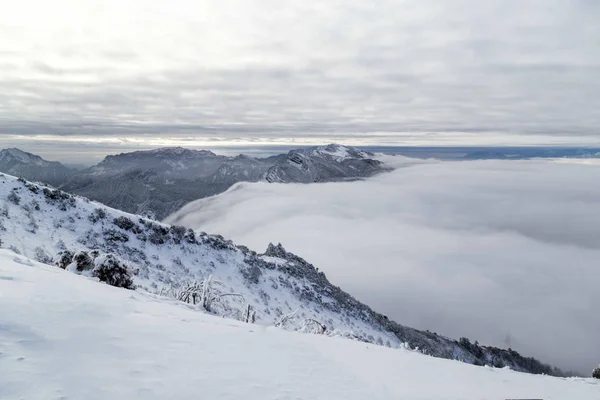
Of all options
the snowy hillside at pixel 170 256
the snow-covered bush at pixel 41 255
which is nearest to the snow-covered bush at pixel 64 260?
the snowy hillside at pixel 170 256

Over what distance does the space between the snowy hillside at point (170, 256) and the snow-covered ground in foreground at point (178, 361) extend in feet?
19.9

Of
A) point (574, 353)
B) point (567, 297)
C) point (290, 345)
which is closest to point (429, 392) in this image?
point (290, 345)

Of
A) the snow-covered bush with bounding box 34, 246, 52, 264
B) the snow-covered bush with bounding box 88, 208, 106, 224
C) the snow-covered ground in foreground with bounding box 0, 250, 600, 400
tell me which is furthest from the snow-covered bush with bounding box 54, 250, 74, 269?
the snow-covered bush with bounding box 88, 208, 106, 224

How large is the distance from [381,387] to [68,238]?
25.4m

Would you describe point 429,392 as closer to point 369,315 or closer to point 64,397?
point 64,397

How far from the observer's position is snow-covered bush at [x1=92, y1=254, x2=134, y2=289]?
1133 centimetres

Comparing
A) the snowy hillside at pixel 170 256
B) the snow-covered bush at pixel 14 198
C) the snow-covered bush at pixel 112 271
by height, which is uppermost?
the snow-covered bush at pixel 14 198

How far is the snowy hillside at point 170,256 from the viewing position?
2058 cm

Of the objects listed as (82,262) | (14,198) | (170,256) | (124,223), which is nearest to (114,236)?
(124,223)

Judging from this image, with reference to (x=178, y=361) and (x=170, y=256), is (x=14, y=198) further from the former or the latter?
(x=178, y=361)

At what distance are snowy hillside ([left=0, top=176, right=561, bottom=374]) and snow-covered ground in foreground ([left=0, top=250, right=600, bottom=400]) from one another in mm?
6058

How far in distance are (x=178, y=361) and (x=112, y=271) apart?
26.2 ft

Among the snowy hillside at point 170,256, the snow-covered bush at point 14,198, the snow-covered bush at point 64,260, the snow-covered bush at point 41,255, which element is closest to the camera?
the snow-covered bush at point 64,260

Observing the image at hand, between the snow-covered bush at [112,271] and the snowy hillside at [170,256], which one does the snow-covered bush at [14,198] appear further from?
the snow-covered bush at [112,271]
